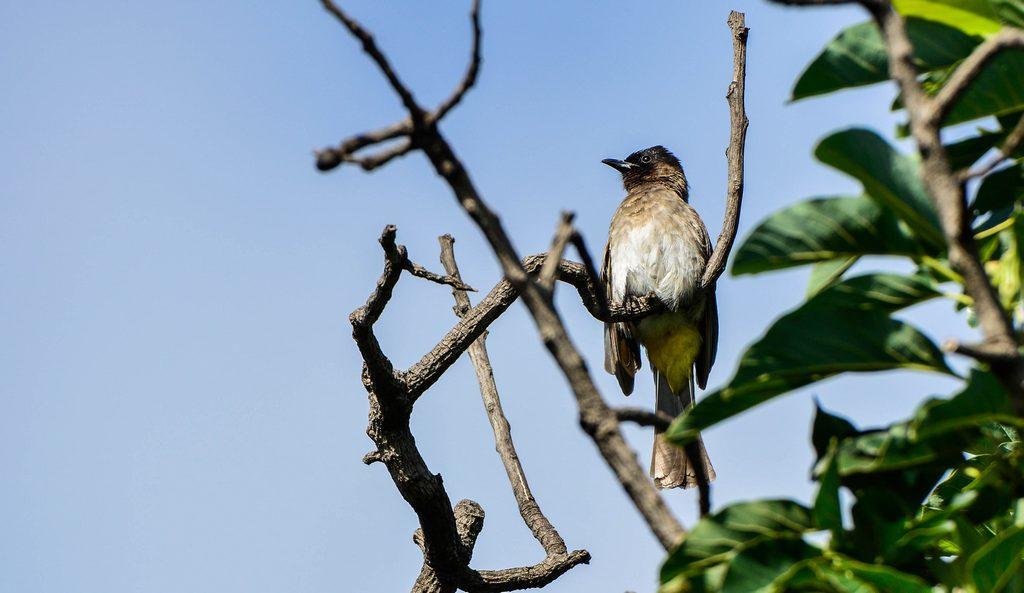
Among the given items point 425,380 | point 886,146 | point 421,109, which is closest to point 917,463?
point 886,146

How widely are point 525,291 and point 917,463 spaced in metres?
0.57

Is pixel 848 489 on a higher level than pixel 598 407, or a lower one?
lower

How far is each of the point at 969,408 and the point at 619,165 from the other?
8002mm

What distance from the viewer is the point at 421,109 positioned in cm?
132

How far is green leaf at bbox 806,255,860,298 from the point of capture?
1.50 m

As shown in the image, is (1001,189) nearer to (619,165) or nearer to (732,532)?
(732,532)

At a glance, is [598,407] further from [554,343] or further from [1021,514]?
[1021,514]

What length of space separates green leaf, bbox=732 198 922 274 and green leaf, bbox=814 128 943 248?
0.05 meters

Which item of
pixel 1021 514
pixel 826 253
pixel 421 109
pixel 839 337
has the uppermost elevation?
pixel 421 109

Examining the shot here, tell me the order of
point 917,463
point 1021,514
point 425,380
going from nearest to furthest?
point 917,463
point 1021,514
point 425,380

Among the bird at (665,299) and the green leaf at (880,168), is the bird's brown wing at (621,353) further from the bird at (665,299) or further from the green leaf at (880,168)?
the green leaf at (880,168)

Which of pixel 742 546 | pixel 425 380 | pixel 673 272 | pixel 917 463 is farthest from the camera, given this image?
pixel 673 272

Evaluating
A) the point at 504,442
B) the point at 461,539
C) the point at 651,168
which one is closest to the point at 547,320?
the point at 461,539

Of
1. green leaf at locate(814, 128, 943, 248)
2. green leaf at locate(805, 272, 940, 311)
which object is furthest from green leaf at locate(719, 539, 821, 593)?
green leaf at locate(814, 128, 943, 248)
